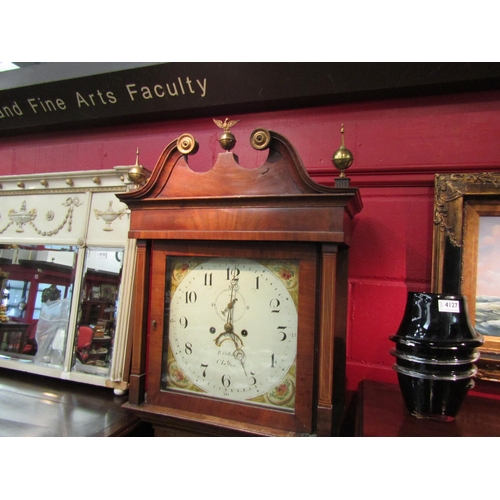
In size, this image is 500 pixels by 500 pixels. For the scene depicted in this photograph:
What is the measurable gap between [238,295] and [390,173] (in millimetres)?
629

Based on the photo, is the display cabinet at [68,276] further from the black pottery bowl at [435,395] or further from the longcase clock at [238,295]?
the black pottery bowl at [435,395]

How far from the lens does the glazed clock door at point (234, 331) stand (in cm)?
81

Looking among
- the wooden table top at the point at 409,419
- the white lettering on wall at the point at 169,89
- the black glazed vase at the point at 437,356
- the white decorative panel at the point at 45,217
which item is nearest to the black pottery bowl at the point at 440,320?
the black glazed vase at the point at 437,356

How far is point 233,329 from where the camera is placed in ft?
2.88

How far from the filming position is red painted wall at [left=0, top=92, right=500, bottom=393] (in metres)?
1.04

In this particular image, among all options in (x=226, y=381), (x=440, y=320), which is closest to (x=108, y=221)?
(x=226, y=381)

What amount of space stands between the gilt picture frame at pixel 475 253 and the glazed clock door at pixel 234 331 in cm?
46

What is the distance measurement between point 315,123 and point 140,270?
761mm

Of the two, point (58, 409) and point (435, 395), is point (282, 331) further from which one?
point (58, 409)

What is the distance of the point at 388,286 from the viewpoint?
108cm

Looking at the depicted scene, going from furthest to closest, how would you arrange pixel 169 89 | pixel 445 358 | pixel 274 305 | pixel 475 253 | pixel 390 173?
pixel 169 89 < pixel 390 173 < pixel 475 253 < pixel 274 305 < pixel 445 358

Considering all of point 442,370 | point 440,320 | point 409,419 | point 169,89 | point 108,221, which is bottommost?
point 409,419

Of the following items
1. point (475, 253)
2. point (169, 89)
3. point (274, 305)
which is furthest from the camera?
point (169, 89)
